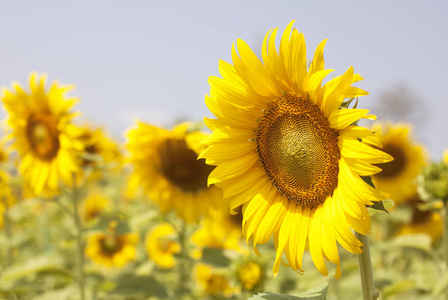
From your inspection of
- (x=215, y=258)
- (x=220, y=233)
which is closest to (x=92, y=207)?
(x=220, y=233)

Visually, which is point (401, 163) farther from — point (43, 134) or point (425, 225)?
point (43, 134)

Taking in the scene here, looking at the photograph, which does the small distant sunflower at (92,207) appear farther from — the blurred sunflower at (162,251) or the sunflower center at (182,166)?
the sunflower center at (182,166)

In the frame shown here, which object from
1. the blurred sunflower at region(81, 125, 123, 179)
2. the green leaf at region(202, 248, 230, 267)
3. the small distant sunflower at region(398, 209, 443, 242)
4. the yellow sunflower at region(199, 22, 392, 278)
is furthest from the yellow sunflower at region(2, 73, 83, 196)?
the small distant sunflower at region(398, 209, 443, 242)

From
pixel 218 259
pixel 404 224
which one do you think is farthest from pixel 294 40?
pixel 404 224

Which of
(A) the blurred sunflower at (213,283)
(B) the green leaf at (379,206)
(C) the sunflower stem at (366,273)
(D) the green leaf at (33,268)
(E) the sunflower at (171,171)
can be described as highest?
(E) the sunflower at (171,171)

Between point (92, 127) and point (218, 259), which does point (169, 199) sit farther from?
point (92, 127)

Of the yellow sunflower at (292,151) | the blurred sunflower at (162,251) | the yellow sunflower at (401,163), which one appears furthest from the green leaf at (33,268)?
the yellow sunflower at (401,163)
